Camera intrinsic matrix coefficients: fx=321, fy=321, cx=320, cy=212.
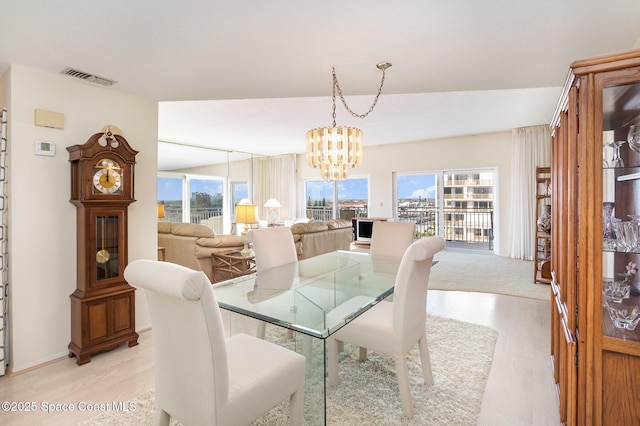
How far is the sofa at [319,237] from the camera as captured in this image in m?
4.73

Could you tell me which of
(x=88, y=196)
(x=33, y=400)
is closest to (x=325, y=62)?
(x=88, y=196)

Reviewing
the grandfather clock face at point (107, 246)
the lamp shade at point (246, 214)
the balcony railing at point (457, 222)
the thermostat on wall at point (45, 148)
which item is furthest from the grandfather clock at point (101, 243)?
the balcony railing at point (457, 222)

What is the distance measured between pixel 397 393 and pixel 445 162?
232 inches

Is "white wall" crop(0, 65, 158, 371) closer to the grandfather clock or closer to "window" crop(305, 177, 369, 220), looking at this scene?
the grandfather clock

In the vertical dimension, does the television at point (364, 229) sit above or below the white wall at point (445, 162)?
below

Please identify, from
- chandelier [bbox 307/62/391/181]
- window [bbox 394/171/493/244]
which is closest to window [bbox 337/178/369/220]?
window [bbox 394/171/493/244]

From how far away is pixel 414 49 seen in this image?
2.05 metres

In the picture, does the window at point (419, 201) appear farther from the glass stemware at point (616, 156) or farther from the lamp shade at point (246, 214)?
the glass stemware at point (616, 156)

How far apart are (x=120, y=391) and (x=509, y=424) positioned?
7.51 feet

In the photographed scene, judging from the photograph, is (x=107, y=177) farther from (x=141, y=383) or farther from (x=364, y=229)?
(x=364, y=229)

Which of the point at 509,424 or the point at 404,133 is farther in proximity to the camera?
the point at 404,133

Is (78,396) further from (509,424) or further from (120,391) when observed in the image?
(509,424)

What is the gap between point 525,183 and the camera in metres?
6.03

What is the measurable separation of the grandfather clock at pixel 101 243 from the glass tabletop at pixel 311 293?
1.01 metres
